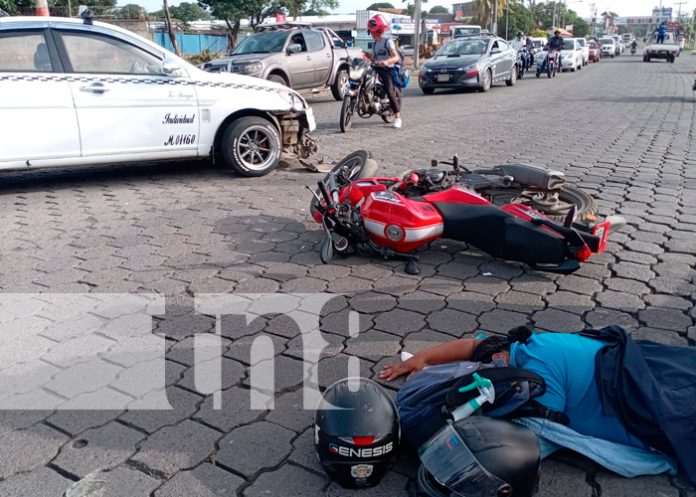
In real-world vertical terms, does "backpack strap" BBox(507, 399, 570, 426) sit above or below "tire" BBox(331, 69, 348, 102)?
below

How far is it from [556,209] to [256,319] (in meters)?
2.68

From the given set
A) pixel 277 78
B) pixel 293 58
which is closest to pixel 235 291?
pixel 277 78

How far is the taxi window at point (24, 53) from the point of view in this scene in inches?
257

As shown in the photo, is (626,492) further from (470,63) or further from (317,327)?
(470,63)

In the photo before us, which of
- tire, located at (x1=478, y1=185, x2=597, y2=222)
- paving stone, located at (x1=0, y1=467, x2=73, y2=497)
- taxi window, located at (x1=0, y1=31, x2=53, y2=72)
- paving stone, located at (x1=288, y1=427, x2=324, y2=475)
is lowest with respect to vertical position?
paving stone, located at (x1=288, y1=427, x2=324, y2=475)

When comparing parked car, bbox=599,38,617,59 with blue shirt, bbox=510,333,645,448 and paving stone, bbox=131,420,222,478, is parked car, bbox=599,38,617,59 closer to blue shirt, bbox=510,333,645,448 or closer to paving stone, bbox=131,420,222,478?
blue shirt, bbox=510,333,645,448

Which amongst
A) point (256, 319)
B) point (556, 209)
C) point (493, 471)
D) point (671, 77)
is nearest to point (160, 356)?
point (256, 319)

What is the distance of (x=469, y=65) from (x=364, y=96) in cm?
734

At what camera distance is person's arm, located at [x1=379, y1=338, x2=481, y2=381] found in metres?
3.09

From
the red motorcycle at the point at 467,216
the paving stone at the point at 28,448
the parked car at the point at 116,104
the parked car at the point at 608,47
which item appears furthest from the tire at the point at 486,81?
the parked car at the point at 608,47

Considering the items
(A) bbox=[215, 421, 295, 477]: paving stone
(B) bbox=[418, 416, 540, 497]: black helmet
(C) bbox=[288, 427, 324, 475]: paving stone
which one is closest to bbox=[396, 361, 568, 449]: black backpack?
(B) bbox=[418, 416, 540, 497]: black helmet

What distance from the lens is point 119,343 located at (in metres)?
3.72

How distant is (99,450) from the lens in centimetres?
278

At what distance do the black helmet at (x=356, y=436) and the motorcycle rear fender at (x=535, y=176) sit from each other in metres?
3.15
